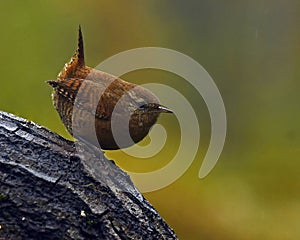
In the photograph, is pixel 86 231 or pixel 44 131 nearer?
pixel 86 231

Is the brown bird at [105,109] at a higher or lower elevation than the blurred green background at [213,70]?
lower

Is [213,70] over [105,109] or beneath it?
over

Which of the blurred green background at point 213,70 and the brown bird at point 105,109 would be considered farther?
the blurred green background at point 213,70

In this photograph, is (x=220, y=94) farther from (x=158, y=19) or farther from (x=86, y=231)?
(x=86, y=231)

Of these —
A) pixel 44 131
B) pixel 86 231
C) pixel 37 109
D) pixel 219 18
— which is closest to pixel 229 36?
pixel 219 18
